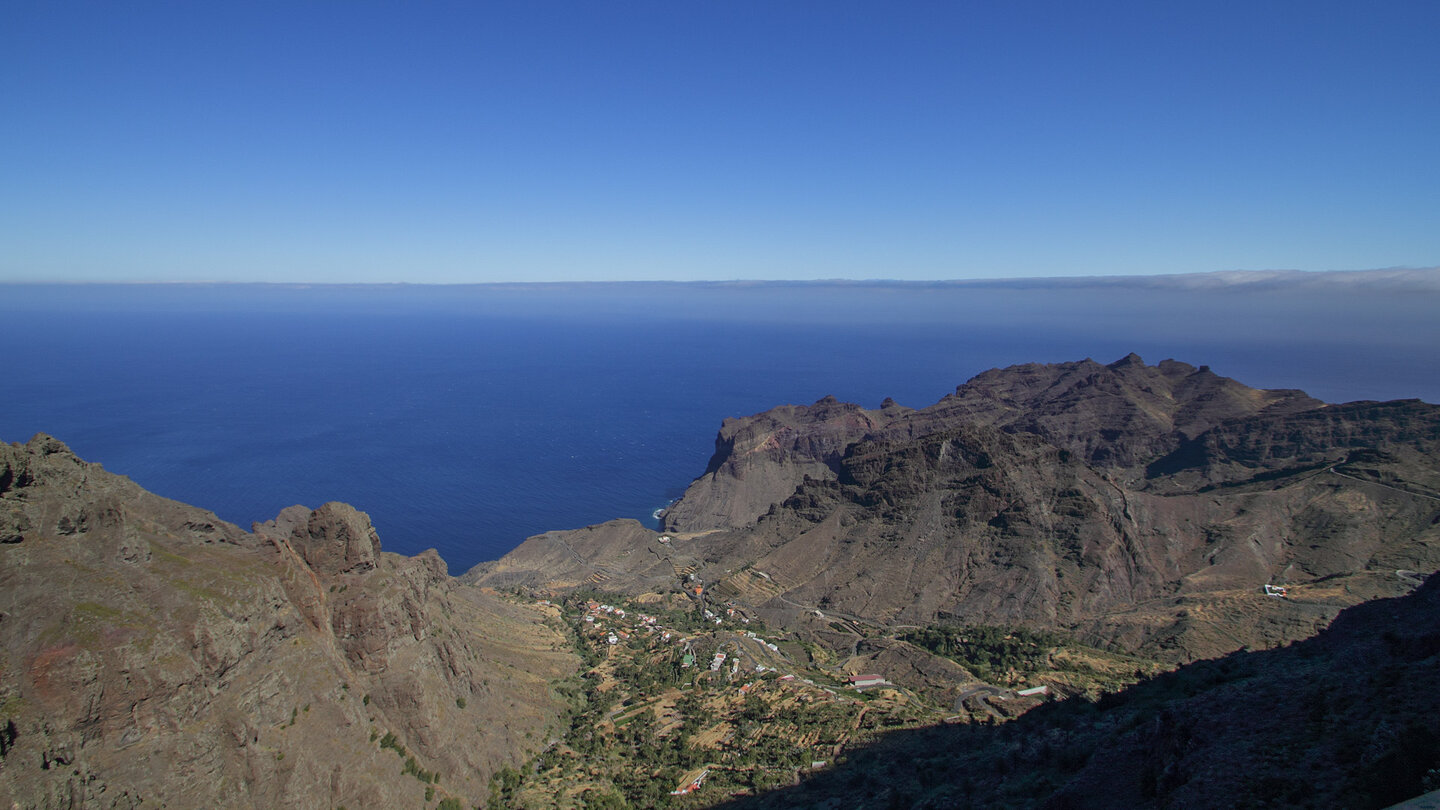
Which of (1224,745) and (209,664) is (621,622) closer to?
(209,664)

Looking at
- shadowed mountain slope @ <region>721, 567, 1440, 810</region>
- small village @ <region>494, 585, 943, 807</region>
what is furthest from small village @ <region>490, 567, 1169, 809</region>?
shadowed mountain slope @ <region>721, 567, 1440, 810</region>

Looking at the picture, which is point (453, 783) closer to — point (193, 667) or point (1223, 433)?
point (193, 667)

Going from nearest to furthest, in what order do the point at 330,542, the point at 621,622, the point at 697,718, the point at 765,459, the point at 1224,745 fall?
the point at 1224,745 < the point at 330,542 < the point at 697,718 < the point at 621,622 < the point at 765,459

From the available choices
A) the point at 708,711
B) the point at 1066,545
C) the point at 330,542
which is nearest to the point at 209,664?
the point at 330,542

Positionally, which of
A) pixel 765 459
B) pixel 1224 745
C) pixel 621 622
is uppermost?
pixel 1224 745

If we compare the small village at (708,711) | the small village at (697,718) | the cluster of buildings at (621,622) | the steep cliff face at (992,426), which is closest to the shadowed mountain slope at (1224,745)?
the small village at (697,718)

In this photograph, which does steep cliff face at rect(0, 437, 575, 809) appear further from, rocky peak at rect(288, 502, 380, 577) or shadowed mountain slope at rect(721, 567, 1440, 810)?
shadowed mountain slope at rect(721, 567, 1440, 810)

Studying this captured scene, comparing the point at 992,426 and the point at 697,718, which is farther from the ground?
the point at 992,426

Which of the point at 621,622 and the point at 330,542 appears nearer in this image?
the point at 330,542
